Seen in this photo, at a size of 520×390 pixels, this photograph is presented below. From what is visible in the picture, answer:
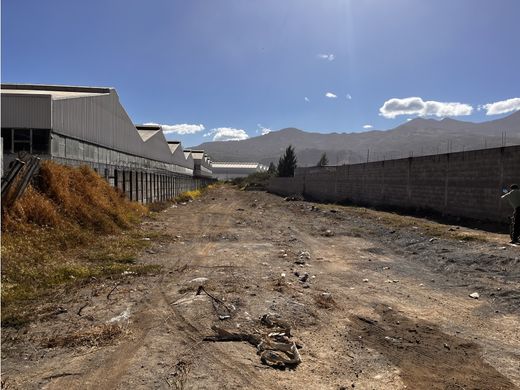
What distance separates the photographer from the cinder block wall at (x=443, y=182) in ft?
48.8

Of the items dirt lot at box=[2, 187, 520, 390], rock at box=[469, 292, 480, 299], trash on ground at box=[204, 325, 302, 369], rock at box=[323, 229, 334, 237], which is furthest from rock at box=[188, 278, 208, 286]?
Answer: rock at box=[323, 229, 334, 237]

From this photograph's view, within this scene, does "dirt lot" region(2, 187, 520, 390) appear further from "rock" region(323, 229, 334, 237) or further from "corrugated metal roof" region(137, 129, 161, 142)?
"corrugated metal roof" region(137, 129, 161, 142)

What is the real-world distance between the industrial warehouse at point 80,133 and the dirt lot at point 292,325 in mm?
9058

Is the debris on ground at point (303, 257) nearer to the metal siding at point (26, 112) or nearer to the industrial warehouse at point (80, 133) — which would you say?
the industrial warehouse at point (80, 133)

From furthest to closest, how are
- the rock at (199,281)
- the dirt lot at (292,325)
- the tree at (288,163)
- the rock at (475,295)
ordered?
the tree at (288,163), the rock at (199,281), the rock at (475,295), the dirt lot at (292,325)

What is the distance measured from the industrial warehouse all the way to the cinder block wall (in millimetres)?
14545

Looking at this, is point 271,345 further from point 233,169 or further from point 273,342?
point 233,169

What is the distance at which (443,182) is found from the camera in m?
18.9

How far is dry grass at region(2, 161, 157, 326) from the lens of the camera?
7027 millimetres

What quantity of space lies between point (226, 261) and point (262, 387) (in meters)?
5.98

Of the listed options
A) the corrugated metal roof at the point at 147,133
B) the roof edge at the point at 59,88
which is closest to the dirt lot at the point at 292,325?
the roof edge at the point at 59,88

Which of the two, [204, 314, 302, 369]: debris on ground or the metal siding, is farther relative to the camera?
the metal siding

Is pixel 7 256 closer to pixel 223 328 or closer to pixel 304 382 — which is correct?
pixel 223 328

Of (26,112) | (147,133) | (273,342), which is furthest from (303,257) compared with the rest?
(147,133)
